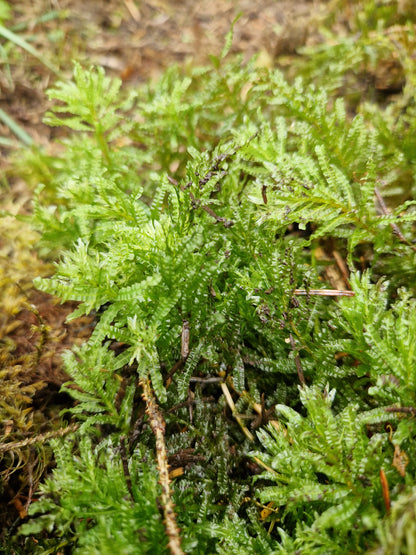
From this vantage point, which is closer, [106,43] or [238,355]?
Answer: [238,355]

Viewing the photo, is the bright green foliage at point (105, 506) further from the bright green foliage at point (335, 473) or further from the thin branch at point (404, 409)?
the thin branch at point (404, 409)

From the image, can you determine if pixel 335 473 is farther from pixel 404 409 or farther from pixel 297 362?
pixel 297 362

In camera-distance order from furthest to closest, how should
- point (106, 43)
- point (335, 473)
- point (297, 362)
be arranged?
point (106, 43), point (297, 362), point (335, 473)

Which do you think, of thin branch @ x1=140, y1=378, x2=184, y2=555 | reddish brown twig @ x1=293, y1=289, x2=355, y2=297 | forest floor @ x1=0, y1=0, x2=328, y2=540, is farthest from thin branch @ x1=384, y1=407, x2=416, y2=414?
forest floor @ x1=0, y1=0, x2=328, y2=540

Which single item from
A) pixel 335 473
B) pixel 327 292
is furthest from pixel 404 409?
pixel 327 292

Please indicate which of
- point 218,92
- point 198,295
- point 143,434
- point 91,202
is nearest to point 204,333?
point 198,295

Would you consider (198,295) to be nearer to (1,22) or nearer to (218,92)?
(218,92)

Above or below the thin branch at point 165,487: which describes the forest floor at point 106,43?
above

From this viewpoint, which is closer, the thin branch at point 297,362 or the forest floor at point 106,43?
the thin branch at point 297,362

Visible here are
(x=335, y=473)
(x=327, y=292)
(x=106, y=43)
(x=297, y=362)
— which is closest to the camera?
(x=335, y=473)

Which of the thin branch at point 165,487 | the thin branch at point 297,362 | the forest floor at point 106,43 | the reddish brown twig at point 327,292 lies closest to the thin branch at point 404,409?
the thin branch at point 297,362
